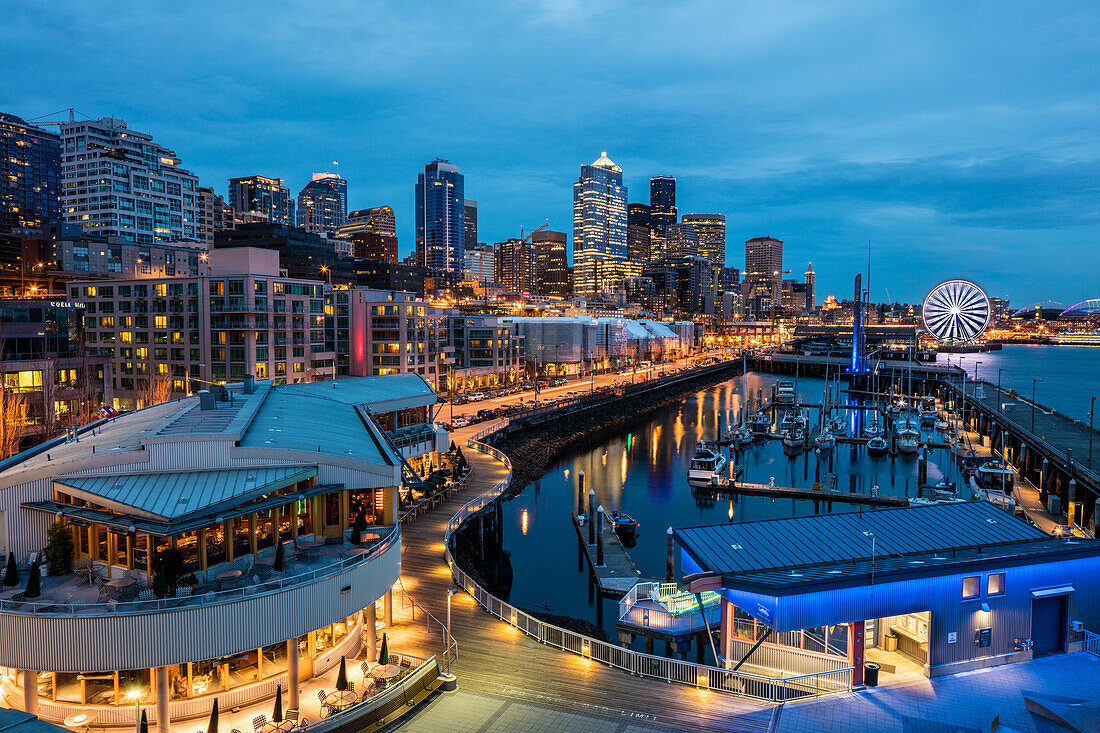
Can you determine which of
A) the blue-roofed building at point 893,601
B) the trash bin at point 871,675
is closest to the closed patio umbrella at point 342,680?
the blue-roofed building at point 893,601

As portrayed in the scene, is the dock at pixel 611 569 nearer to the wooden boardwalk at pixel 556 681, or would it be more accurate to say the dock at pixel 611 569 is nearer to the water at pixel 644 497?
the water at pixel 644 497

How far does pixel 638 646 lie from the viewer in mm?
32438

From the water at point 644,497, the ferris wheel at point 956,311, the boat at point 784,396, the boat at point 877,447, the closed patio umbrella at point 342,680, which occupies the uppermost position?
the ferris wheel at point 956,311

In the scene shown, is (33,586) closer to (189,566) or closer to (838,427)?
(189,566)

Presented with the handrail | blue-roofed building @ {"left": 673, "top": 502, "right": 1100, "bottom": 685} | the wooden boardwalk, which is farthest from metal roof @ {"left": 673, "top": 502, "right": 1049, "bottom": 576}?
the handrail

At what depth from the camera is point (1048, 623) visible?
23.2m

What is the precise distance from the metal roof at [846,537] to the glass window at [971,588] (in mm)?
2106

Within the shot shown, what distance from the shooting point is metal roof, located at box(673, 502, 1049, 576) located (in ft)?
78.5

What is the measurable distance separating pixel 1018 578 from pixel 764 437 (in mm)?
70767

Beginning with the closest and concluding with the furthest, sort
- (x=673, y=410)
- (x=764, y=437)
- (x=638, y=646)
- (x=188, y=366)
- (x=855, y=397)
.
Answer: (x=638, y=646) < (x=188, y=366) < (x=764, y=437) < (x=673, y=410) < (x=855, y=397)

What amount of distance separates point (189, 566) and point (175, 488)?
8.32 feet

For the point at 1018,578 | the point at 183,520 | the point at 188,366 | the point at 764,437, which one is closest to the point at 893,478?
the point at 764,437

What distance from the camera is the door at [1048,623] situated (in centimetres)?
2305

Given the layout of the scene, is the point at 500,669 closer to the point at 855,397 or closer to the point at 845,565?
the point at 845,565
